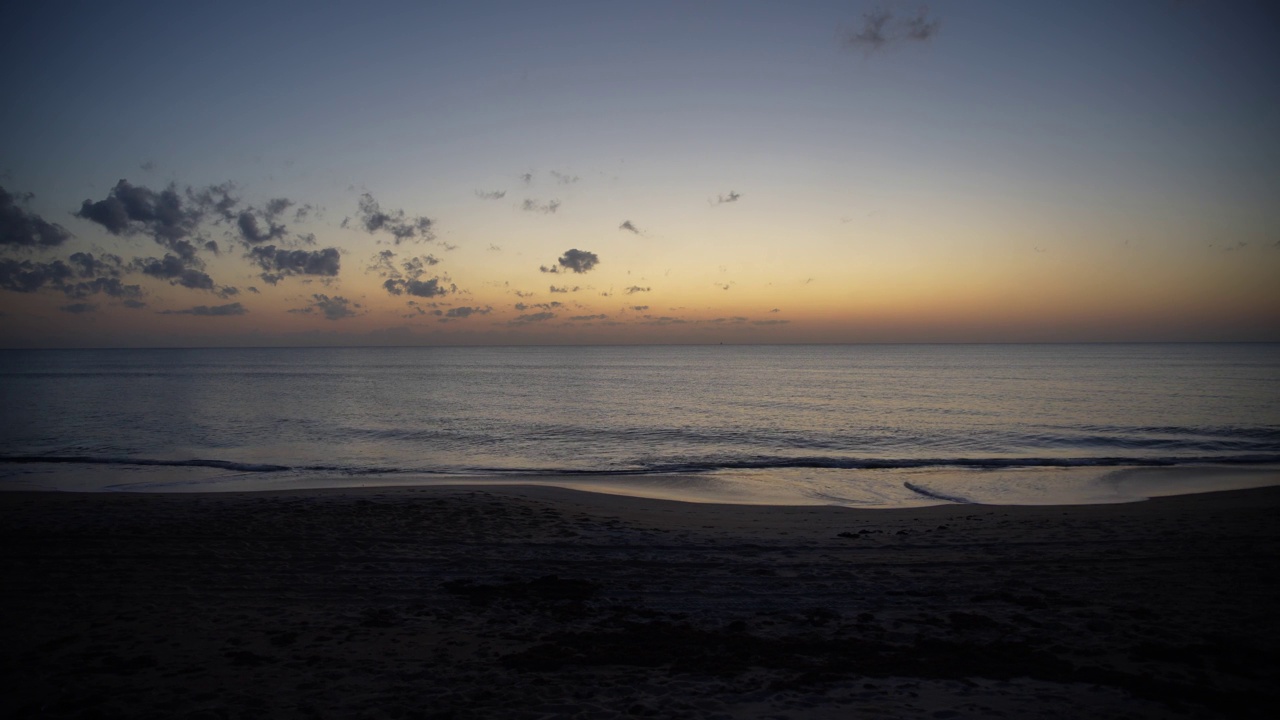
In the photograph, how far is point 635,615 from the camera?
942 cm

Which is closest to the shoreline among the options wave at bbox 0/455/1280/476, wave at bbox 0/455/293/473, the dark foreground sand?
wave at bbox 0/455/293/473

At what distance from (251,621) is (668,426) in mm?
34294

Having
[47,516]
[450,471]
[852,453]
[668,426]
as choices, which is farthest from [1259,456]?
[47,516]

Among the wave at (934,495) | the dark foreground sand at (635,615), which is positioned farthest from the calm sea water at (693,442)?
the dark foreground sand at (635,615)

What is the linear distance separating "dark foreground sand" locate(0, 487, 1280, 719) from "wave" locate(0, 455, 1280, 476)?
1032 centimetres

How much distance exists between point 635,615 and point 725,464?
19.1 metres

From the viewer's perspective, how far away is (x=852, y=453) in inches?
1193

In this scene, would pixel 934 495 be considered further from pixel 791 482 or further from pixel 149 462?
pixel 149 462

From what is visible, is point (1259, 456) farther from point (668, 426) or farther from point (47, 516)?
point (47, 516)

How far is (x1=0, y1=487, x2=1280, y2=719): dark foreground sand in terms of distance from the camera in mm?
6805

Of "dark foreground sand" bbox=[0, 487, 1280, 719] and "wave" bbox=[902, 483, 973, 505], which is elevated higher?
"dark foreground sand" bbox=[0, 487, 1280, 719]

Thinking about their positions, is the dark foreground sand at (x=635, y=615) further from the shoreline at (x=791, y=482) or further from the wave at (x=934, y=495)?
the shoreline at (x=791, y=482)

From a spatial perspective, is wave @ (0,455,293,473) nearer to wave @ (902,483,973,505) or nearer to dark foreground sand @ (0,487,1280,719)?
dark foreground sand @ (0,487,1280,719)

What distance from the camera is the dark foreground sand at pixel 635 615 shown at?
268 inches
